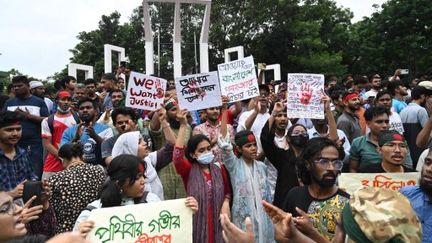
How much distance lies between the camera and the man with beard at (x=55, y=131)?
6285 millimetres

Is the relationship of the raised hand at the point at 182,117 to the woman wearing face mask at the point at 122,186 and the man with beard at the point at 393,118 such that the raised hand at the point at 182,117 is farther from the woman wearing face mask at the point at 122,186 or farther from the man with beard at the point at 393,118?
the man with beard at the point at 393,118

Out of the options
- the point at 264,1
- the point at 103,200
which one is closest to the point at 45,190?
the point at 103,200

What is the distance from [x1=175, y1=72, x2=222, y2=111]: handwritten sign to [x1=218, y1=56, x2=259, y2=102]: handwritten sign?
0.81m

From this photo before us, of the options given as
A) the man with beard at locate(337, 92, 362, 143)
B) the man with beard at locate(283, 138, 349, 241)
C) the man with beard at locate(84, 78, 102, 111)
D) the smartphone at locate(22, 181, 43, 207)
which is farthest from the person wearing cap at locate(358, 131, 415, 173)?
the man with beard at locate(84, 78, 102, 111)

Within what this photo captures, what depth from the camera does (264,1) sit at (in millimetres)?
38438

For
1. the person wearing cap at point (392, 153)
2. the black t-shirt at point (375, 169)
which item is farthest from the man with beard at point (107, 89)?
the person wearing cap at point (392, 153)

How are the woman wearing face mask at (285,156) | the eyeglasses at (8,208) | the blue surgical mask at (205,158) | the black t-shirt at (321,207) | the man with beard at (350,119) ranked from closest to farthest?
the eyeglasses at (8,208)
the black t-shirt at (321,207)
the blue surgical mask at (205,158)
the woman wearing face mask at (285,156)
the man with beard at (350,119)

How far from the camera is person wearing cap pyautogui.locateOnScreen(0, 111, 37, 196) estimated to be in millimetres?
4773

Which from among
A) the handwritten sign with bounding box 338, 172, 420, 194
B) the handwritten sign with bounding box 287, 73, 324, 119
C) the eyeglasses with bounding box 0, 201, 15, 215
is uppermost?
the handwritten sign with bounding box 287, 73, 324, 119

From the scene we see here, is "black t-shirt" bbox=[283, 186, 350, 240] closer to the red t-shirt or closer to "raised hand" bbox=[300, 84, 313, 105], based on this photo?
"raised hand" bbox=[300, 84, 313, 105]

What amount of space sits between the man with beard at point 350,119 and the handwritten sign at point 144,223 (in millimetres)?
3305

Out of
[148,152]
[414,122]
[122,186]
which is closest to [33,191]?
[122,186]

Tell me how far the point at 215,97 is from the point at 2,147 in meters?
2.57

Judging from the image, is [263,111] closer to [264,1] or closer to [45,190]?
[45,190]
